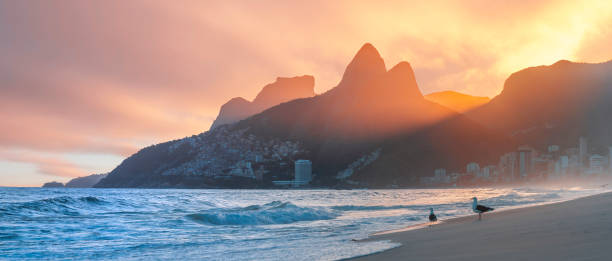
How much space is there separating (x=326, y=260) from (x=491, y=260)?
4.27m

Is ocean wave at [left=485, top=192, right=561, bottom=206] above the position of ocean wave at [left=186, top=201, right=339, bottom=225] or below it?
above

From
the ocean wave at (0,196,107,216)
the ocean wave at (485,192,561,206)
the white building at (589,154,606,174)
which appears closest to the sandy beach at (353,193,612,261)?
the ocean wave at (485,192,561,206)

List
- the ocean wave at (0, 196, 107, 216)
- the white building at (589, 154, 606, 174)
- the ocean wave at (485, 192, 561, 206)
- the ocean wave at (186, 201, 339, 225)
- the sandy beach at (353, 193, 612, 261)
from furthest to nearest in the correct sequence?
the white building at (589, 154, 606, 174) < the ocean wave at (485, 192, 561, 206) < the ocean wave at (0, 196, 107, 216) < the ocean wave at (186, 201, 339, 225) < the sandy beach at (353, 193, 612, 261)

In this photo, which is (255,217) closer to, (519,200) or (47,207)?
(47,207)

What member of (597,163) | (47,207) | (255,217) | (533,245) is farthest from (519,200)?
(597,163)

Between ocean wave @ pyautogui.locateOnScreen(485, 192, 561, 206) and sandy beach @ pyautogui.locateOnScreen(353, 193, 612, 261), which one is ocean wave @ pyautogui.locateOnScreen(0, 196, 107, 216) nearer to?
sandy beach @ pyautogui.locateOnScreen(353, 193, 612, 261)

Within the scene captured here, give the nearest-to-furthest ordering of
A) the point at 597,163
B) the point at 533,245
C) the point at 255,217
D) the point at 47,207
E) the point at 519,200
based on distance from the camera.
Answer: the point at 533,245 < the point at 255,217 < the point at 47,207 < the point at 519,200 < the point at 597,163

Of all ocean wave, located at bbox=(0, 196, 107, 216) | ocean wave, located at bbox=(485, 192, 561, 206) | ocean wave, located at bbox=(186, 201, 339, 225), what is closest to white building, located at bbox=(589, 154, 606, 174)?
ocean wave, located at bbox=(485, 192, 561, 206)

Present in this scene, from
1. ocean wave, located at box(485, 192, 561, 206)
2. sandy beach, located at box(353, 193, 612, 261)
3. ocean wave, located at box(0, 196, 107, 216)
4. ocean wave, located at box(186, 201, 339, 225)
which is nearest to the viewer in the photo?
sandy beach, located at box(353, 193, 612, 261)

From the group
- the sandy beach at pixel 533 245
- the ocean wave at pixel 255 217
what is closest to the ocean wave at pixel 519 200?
the ocean wave at pixel 255 217

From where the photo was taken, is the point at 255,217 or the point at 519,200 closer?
the point at 255,217

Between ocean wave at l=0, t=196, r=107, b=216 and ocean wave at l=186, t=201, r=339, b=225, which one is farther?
ocean wave at l=0, t=196, r=107, b=216

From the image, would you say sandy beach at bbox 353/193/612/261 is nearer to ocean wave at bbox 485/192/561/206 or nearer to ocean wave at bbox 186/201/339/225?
ocean wave at bbox 186/201/339/225

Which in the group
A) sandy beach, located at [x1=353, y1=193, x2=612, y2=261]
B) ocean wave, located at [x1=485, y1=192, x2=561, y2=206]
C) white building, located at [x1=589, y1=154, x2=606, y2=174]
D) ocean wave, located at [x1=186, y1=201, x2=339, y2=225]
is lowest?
ocean wave, located at [x1=186, y1=201, x2=339, y2=225]
